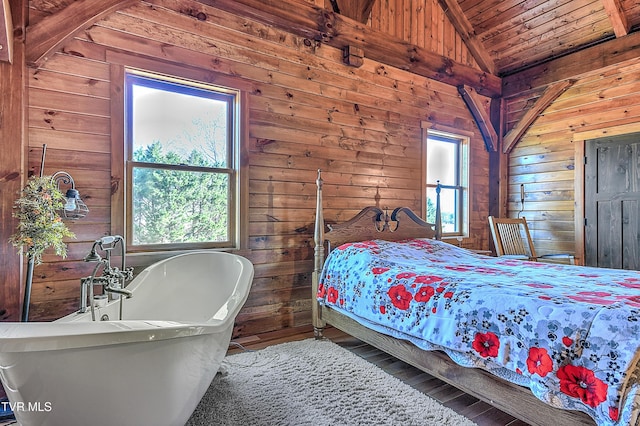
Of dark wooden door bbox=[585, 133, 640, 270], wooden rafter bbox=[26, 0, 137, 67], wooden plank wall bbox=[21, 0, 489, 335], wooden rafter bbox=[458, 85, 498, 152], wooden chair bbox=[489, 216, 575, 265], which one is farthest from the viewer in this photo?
wooden rafter bbox=[458, 85, 498, 152]

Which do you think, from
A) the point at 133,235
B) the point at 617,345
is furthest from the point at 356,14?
the point at 617,345

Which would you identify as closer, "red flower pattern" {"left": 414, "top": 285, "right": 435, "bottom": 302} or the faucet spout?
the faucet spout

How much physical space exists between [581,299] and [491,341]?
1.38 ft

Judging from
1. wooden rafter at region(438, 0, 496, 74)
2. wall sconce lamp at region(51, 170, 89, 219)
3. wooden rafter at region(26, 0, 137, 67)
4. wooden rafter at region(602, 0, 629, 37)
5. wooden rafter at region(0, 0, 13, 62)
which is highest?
wooden rafter at region(438, 0, 496, 74)

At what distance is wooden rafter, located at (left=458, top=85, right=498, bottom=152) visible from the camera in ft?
14.6

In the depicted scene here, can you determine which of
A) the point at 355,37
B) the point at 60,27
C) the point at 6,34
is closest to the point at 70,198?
the point at 6,34

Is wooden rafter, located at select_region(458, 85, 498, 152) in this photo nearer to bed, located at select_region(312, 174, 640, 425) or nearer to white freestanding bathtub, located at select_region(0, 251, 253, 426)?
bed, located at select_region(312, 174, 640, 425)

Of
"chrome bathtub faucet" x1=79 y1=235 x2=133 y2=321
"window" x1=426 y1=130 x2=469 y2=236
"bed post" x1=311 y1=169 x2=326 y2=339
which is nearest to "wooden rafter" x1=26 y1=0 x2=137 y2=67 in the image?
"chrome bathtub faucet" x1=79 y1=235 x2=133 y2=321

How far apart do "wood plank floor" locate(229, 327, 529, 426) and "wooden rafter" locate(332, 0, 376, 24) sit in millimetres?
3075

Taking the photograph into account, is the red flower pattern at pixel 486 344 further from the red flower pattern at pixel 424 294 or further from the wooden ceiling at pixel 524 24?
the wooden ceiling at pixel 524 24

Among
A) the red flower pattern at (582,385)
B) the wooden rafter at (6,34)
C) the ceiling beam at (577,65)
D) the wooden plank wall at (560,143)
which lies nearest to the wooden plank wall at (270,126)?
the wooden rafter at (6,34)

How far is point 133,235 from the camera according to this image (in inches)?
101

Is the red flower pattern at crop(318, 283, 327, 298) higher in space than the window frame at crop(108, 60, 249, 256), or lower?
lower

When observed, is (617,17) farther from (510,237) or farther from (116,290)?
(116,290)
